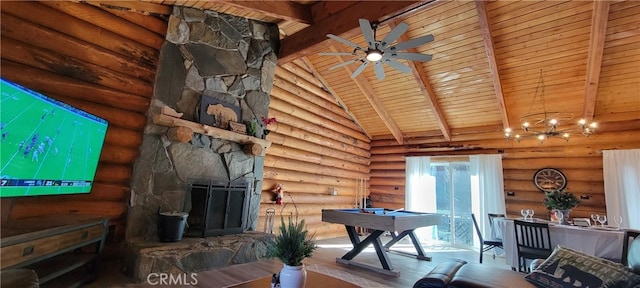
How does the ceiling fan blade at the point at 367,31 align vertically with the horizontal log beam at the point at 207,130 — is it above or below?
above

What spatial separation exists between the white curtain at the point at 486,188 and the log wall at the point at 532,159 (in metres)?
0.22

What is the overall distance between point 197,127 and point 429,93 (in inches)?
179

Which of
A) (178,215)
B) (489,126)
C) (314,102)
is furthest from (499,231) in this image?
(178,215)

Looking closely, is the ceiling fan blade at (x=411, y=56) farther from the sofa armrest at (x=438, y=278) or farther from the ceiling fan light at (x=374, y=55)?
the sofa armrest at (x=438, y=278)

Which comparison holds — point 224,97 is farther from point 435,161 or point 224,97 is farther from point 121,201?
point 435,161

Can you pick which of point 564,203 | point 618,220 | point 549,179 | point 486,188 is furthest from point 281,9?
point 618,220

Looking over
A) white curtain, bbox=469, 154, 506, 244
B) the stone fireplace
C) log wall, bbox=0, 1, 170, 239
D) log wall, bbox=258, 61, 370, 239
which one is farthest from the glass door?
log wall, bbox=0, 1, 170, 239

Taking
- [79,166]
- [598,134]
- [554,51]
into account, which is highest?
[554,51]

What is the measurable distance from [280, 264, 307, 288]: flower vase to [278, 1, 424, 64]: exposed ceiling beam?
326cm

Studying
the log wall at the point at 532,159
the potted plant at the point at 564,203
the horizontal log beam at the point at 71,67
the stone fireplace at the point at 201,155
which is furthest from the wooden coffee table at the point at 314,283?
the log wall at the point at 532,159

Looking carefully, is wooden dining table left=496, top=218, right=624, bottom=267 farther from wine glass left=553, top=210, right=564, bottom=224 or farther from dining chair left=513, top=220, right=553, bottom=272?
wine glass left=553, top=210, right=564, bottom=224

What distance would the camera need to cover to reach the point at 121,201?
3576 mm

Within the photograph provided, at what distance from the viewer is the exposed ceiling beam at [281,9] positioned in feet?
12.6

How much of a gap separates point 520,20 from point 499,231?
3366 millimetres
